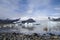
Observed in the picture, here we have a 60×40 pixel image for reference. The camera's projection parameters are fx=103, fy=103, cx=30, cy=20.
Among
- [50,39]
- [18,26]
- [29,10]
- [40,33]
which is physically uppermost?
[29,10]

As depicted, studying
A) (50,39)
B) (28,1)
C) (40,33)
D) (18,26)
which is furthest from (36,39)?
(28,1)

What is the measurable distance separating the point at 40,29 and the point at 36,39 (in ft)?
0.56

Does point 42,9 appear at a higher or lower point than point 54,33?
higher

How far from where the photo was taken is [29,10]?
66.3 inches

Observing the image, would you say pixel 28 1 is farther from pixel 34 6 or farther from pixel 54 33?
pixel 54 33

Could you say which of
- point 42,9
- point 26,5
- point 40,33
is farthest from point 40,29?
point 26,5

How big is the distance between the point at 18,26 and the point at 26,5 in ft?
1.20

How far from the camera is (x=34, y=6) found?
170cm

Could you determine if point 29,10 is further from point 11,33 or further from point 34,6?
point 11,33

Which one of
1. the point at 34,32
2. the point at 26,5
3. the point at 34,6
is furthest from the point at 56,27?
the point at 26,5

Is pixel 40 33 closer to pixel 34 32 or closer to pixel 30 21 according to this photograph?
pixel 34 32

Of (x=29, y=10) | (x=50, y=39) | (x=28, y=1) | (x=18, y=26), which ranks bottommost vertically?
(x=50, y=39)

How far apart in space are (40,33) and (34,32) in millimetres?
96

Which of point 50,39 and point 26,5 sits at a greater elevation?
point 26,5
